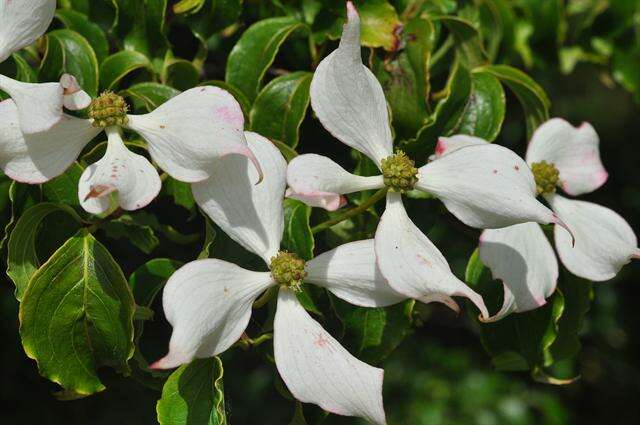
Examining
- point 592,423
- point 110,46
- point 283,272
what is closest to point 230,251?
point 283,272

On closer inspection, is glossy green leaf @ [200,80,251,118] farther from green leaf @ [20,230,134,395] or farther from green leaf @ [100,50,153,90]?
green leaf @ [20,230,134,395]

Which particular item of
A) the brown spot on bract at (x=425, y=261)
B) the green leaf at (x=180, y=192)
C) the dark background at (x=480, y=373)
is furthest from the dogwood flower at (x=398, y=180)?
the dark background at (x=480, y=373)

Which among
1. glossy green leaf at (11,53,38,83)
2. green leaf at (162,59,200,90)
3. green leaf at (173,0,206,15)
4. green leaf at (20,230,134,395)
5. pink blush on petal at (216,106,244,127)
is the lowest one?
green leaf at (20,230,134,395)

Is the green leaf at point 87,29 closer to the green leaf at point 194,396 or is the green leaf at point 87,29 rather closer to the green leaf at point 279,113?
the green leaf at point 279,113

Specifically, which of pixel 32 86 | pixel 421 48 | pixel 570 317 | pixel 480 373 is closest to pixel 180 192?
pixel 32 86

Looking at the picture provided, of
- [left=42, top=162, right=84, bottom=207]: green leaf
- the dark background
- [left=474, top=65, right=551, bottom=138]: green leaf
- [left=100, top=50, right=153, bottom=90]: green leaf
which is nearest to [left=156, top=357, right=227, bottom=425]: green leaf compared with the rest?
[left=42, top=162, right=84, bottom=207]: green leaf

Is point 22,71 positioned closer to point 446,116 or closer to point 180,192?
point 180,192
